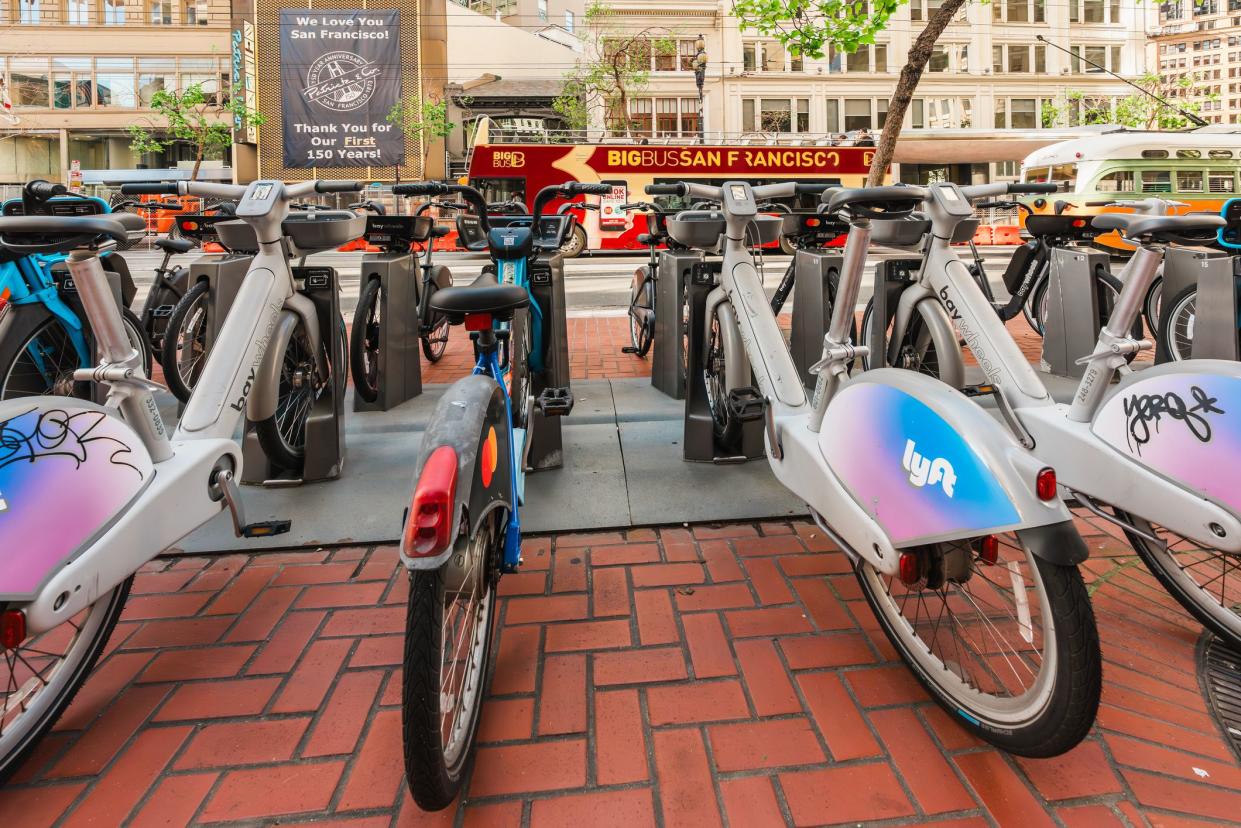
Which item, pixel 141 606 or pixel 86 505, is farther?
pixel 141 606

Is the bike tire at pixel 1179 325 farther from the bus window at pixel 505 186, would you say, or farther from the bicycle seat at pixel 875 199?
the bus window at pixel 505 186

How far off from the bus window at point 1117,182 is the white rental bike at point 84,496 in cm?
2246

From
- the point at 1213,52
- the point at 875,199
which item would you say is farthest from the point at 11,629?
the point at 1213,52

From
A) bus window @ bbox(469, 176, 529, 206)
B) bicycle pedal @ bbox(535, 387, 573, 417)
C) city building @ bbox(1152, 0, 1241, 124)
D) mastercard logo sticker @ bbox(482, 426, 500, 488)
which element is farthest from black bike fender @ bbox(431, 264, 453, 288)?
city building @ bbox(1152, 0, 1241, 124)

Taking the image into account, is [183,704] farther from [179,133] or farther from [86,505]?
[179,133]

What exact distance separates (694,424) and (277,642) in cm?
220

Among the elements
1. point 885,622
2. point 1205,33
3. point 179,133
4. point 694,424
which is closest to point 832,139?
point 694,424

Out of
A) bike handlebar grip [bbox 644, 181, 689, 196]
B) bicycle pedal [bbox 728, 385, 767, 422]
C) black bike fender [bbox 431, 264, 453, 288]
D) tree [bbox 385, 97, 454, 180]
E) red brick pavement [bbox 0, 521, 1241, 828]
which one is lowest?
red brick pavement [bbox 0, 521, 1241, 828]

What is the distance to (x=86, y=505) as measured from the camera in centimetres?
185

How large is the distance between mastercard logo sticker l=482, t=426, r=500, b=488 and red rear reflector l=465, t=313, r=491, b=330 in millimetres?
306

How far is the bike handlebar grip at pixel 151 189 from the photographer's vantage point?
9.52 feet

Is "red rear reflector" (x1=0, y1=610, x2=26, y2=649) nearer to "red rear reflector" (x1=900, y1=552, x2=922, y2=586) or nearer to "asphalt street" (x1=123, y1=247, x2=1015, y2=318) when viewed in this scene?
"red rear reflector" (x1=900, y1=552, x2=922, y2=586)

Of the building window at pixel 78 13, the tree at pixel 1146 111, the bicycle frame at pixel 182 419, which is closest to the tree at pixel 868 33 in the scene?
the bicycle frame at pixel 182 419

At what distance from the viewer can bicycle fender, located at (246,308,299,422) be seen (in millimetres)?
3068
